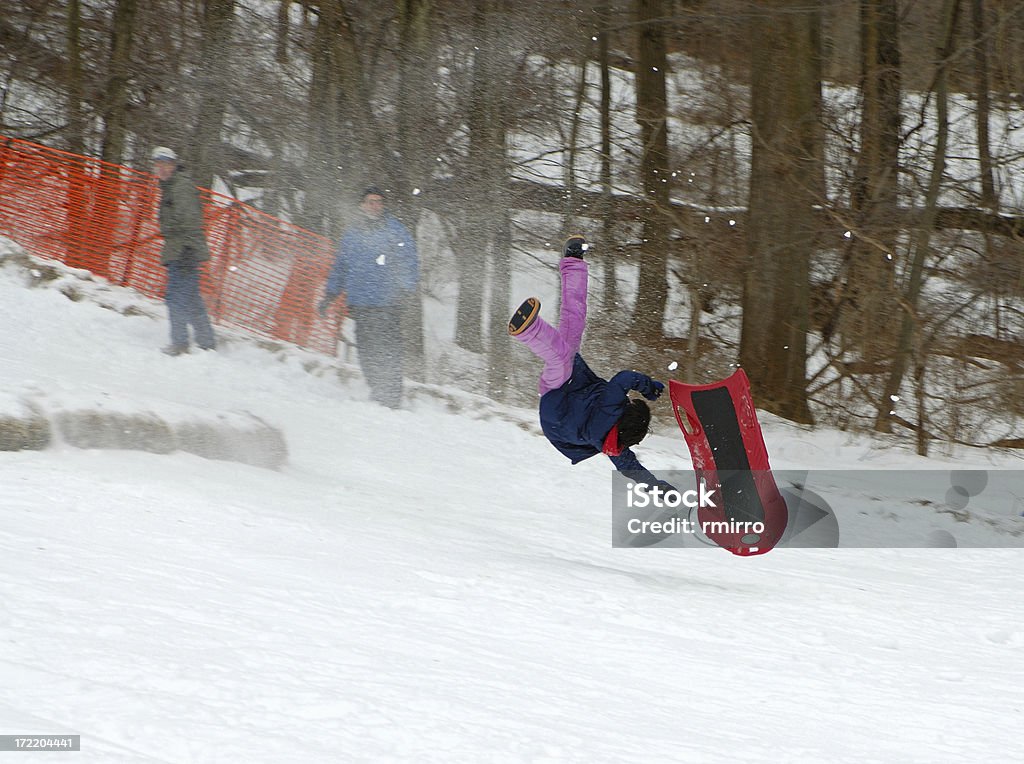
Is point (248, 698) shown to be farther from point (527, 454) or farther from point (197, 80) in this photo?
point (197, 80)

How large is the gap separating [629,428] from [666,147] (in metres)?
9.83

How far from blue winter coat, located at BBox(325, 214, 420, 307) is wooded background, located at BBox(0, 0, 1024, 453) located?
278 cm

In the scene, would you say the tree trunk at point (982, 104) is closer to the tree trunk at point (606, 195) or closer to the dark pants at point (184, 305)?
the tree trunk at point (606, 195)

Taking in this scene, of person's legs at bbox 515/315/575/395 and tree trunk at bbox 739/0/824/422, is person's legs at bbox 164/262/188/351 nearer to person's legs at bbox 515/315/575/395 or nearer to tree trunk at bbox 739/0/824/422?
person's legs at bbox 515/315/575/395

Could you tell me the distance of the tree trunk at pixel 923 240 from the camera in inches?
447

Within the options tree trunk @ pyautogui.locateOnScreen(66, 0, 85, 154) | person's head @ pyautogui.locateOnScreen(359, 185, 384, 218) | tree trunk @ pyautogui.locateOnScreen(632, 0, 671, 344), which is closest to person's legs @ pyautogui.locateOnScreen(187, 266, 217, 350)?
person's head @ pyautogui.locateOnScreen(359, 185, 384, 218)

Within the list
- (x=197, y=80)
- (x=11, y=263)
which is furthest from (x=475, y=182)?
(x=11, y=263)

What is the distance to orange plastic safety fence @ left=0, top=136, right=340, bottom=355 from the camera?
11352mm

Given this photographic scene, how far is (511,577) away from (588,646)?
958 mm

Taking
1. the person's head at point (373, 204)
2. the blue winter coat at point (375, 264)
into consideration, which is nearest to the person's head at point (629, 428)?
the blue winter coat at point (375, 264)

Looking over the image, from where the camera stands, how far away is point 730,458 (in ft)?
19.6

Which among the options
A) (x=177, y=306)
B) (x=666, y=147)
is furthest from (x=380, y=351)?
(x=666, y=147)

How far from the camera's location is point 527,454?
29.2 ft

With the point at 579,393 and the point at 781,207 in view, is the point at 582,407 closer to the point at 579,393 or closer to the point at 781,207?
the point at 579,393
